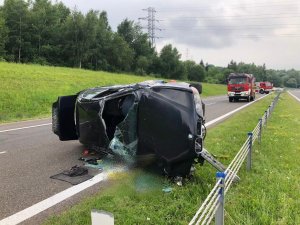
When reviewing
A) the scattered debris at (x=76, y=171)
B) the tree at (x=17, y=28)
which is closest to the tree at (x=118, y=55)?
the tree at (x=17, y=28)

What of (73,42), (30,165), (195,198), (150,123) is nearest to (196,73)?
(73,42)

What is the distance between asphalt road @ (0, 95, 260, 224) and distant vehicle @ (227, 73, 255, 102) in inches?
931

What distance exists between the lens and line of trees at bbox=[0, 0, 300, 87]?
6581 centimetres

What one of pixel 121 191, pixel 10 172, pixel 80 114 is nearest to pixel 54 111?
pixel 80 114

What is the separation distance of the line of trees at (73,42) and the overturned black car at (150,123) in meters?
53.9

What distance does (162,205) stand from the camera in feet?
16.0

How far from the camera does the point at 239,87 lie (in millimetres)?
32562

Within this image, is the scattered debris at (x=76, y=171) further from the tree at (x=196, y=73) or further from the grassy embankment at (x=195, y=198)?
the tree at (x=196, y=73)

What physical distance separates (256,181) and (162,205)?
1.92m

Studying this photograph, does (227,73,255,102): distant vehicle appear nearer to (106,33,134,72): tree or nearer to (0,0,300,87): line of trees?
Result: (0,0,300,87): line of trees

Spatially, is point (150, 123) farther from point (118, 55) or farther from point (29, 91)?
point (118, 55)

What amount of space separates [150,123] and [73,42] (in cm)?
6934

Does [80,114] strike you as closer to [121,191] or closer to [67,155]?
[67,155]

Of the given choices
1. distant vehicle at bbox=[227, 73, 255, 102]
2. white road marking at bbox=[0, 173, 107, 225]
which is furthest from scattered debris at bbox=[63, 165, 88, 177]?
distant vehicle at bbox=[227, 73, 255, 102]
